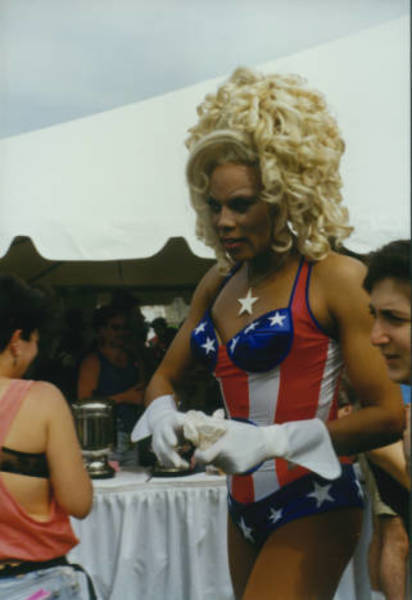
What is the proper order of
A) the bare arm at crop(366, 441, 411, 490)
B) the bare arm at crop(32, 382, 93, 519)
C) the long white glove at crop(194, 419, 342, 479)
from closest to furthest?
the long white glove at crop(194, 419, 342, 479)
the bare arm at crop(32, 382, 93, 519)
the bare arm at crop(366, 441, 411, 490)

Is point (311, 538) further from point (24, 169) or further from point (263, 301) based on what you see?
point (24, 169)

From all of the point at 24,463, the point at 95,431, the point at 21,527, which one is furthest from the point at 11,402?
the point at 95,431

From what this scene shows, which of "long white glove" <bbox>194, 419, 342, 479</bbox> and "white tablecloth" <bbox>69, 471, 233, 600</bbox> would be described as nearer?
"long white glove" <bbox>194, 419, 342, 479</bbox>

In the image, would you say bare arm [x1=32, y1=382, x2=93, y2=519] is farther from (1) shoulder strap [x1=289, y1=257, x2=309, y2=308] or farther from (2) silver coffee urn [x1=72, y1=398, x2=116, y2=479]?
(2) silver coffee urn [x1=72, y1=398, x2=116, y2=479]

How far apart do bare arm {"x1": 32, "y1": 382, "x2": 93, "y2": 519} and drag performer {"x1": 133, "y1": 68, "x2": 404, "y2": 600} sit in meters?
0.13

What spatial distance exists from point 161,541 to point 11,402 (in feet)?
4.08

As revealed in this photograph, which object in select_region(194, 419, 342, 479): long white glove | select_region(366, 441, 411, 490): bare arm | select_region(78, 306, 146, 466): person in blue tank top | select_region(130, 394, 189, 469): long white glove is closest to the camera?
select_region(194, 419, 342, 479): long white glove

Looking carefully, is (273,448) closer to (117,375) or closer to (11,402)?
(11,402)

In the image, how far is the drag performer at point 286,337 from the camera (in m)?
1.09

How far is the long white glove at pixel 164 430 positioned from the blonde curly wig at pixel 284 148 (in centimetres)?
34

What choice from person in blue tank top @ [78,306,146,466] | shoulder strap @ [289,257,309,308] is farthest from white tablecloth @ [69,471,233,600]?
shoulder strap @ [289,257,309,308]

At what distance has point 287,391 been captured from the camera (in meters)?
1.15

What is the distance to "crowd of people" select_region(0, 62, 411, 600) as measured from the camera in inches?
41.4

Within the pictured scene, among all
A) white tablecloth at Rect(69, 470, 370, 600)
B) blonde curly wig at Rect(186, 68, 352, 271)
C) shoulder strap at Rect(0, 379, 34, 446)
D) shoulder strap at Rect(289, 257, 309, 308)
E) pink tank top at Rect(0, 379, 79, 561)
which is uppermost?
blonde curly wig at Rect(186, 68, 352, 271)
